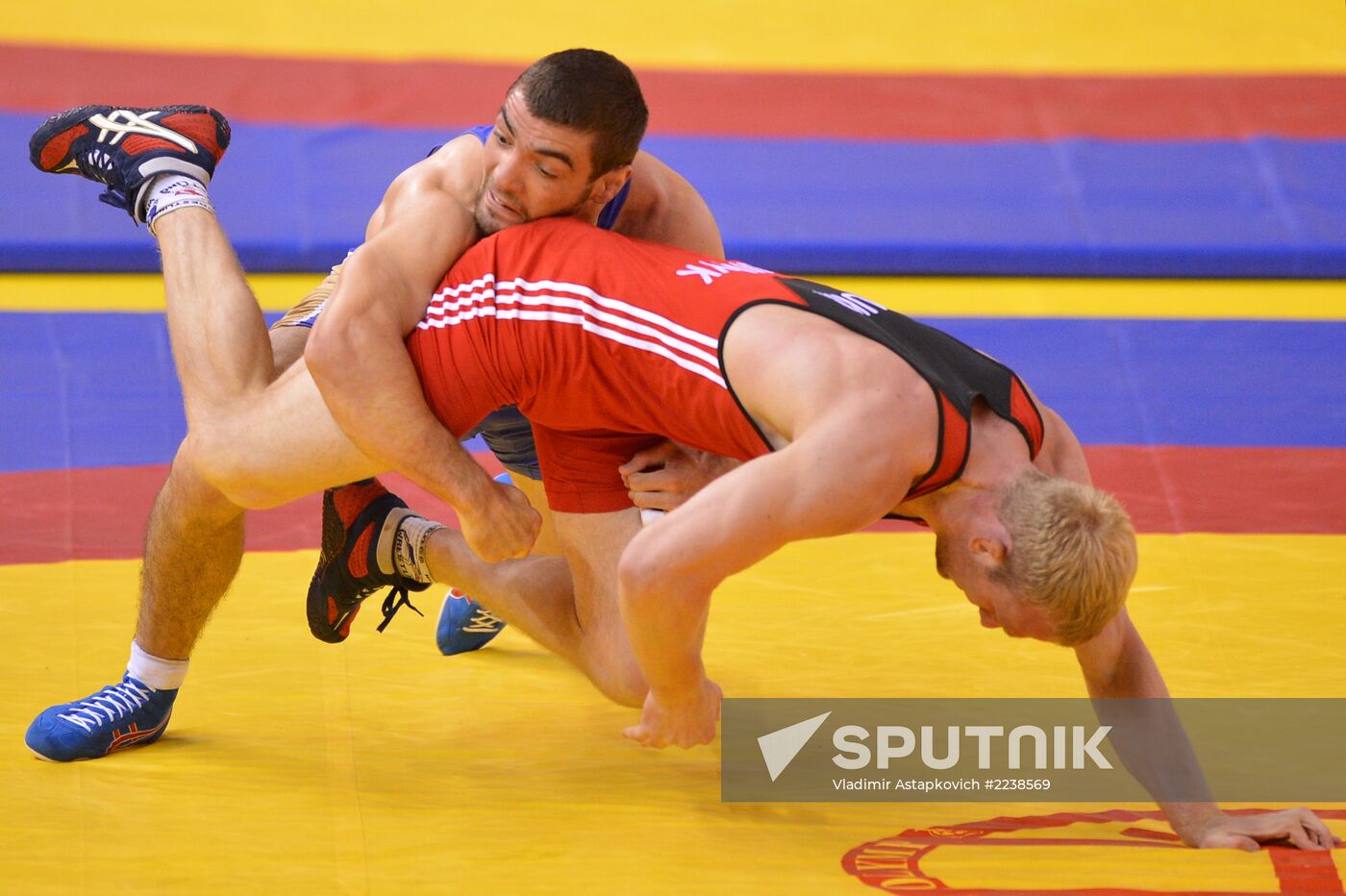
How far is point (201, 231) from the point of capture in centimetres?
333

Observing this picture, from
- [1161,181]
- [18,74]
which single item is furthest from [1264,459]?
[18,74]

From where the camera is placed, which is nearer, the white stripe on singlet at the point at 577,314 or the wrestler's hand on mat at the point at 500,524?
the white stripe on singlet at the point at 577,314

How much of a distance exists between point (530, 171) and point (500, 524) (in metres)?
0.63

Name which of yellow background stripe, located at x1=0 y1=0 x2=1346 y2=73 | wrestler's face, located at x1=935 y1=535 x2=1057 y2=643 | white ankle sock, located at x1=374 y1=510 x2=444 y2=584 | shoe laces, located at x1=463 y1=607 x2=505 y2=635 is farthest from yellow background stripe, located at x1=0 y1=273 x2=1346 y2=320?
wrestler's face, located at x1=935 y1=535 x2=1057 y2=643

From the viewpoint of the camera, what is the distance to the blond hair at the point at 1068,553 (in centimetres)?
259

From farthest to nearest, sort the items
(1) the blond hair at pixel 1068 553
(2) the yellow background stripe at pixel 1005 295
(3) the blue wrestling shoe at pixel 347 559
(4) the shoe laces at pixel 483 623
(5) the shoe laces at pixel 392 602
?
(2) the yellow background stripe at pixel 1005 295 < (4) the shoe laces at pixel 483 623 < (5) the shoe laces at pixel 392 602 < (3) the blue wrestling shoe at pixel 347 559 < (1) the blond hair at pixel 1068 553

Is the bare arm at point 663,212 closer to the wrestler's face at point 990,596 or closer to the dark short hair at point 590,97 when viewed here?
the dark short hair at point 590,97

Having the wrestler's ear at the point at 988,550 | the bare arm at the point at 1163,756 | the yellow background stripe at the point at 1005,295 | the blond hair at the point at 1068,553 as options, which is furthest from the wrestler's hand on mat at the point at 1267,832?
the yellow background stripe at the point at 1005,295

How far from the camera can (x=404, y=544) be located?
11.0 ft

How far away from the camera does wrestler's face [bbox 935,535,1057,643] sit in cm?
266

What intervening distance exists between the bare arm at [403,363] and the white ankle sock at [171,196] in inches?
19.7

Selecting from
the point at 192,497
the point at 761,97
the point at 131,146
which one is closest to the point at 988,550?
the point at 192,497

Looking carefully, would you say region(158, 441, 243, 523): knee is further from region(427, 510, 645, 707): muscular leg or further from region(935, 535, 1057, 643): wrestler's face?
region(935, 535, 1057, 643): wrestler's face

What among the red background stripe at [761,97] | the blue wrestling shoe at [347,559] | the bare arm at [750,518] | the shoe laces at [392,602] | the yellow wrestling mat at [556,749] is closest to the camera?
the bare arm at [750,518]
